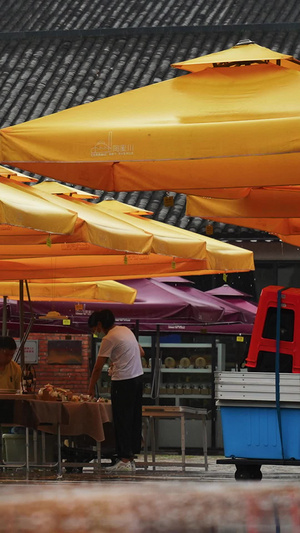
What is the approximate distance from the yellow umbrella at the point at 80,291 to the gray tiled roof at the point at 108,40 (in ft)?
33.4

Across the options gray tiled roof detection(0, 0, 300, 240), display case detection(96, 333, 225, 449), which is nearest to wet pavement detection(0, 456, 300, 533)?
display case detection(96, 333, 225, 449)

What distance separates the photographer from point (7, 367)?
45.8ft

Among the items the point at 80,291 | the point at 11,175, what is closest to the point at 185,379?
the point at 80,291

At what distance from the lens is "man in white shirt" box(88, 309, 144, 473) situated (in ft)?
43.7

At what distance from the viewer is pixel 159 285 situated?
722 inches

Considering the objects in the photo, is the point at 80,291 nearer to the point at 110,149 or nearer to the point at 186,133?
the point at 110,149

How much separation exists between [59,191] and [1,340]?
67.7 inches

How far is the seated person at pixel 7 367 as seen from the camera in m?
13.9

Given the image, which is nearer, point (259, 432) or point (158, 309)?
point (259, 432)

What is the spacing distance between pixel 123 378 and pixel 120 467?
1956 millimetres

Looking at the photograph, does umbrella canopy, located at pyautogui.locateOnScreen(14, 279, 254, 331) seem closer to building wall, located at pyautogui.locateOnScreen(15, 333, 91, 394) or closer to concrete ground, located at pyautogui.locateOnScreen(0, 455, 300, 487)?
concrete ground, located at pyautogui.locateOnScreen(0, 455, 300, 487)

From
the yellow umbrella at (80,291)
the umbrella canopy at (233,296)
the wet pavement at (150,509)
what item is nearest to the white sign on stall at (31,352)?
the umbrella canopy at (233,296)

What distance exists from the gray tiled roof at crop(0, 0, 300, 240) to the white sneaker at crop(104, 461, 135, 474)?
41.7 ft

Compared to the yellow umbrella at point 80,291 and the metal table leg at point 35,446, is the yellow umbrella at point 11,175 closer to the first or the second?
the metal table leg at point 35,446
